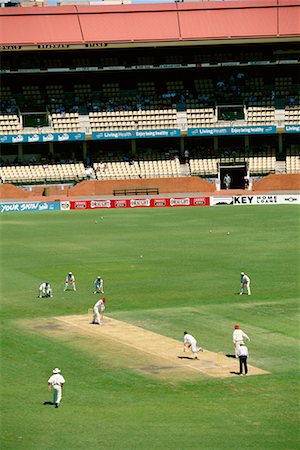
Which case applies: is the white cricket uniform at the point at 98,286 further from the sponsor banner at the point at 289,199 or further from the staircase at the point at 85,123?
the staircase at the point at 85,123

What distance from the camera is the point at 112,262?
5672 centimetres

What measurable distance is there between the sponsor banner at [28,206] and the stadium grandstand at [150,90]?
324 inches

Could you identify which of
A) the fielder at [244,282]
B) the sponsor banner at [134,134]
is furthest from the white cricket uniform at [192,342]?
the sponsor banner at [134,134]

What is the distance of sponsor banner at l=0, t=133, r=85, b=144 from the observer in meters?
100

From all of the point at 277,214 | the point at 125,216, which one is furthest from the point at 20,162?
the point at 277,214

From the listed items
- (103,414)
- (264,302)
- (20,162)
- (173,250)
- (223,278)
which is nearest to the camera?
(103,414)

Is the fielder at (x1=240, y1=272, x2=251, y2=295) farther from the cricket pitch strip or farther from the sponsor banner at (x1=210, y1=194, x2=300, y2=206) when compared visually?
the sponsor banner at (x1=210, y1=194, x2=300, y2=206)

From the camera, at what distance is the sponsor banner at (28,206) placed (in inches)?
3558

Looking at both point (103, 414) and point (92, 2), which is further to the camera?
point (92, 2)

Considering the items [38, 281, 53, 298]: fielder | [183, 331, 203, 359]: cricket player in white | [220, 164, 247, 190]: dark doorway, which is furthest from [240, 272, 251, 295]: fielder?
[220, 164, 247, 190]: dark doorway

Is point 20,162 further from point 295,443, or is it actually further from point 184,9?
point 295,443

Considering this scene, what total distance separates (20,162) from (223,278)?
181 feet

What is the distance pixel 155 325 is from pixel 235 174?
64146mm

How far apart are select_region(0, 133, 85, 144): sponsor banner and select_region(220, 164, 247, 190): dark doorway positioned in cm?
1441
